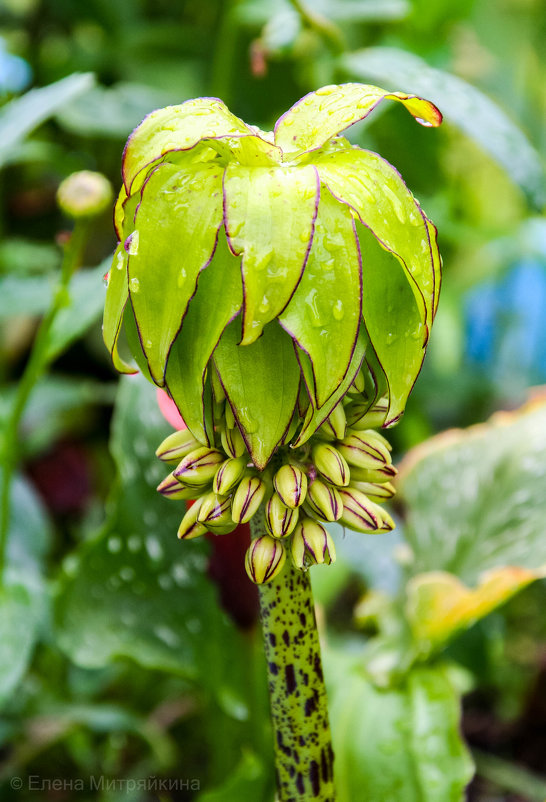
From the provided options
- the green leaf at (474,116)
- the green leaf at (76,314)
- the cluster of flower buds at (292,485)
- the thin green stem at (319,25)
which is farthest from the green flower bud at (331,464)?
the thin green stem at (319,25)

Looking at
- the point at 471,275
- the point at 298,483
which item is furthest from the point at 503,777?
the point at 471,275

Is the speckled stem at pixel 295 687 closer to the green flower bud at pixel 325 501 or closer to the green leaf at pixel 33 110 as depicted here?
the green flower bud at pixel 325 501

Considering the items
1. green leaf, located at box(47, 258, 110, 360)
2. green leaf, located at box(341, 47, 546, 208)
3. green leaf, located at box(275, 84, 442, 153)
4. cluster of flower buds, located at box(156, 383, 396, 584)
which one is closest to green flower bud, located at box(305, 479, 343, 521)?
cluster of flower buds, located at box(156, 383, 396, 584)

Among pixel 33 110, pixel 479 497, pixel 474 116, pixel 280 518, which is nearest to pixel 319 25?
pixel 474 116

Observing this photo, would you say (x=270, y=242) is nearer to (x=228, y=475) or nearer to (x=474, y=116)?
(x=228, y=475)

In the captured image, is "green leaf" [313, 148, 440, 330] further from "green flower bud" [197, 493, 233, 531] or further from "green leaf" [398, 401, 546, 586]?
"green leaf" [398, 401, 546, 586]

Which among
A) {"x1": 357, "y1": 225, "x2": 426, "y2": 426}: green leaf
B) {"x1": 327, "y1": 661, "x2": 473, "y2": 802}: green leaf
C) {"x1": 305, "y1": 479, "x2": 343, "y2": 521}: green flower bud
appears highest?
{"x1": 357, "y1": 225, "x2": 426, "y2": 426}: green leaf
